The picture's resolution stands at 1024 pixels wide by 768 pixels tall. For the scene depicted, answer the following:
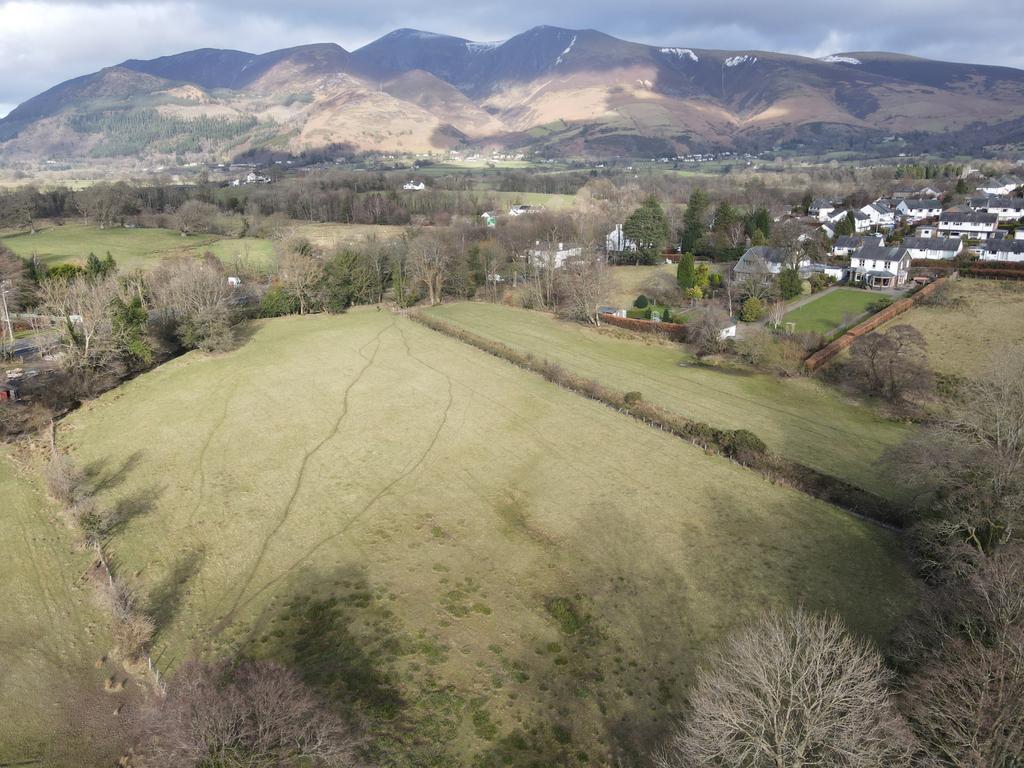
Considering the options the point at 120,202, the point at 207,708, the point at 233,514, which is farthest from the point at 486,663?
the point at 120,202

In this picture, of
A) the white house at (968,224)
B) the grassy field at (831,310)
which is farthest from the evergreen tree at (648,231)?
the white house at (968,224)

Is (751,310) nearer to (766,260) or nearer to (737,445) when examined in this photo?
A: (766,260)

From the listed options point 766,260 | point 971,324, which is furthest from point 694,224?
point 971,324

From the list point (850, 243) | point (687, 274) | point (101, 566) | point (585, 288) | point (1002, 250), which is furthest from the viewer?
point (850, 243)

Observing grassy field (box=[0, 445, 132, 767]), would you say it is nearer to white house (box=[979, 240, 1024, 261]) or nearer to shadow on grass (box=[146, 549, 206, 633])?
shadow on grass (box=[146, 549, 206, 633])

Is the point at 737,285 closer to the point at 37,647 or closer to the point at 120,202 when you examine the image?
the point at 37,647

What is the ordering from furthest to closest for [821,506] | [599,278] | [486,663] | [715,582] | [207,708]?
[599,278] < [821,506] < [715,582] < [486,663] < [207,708]
